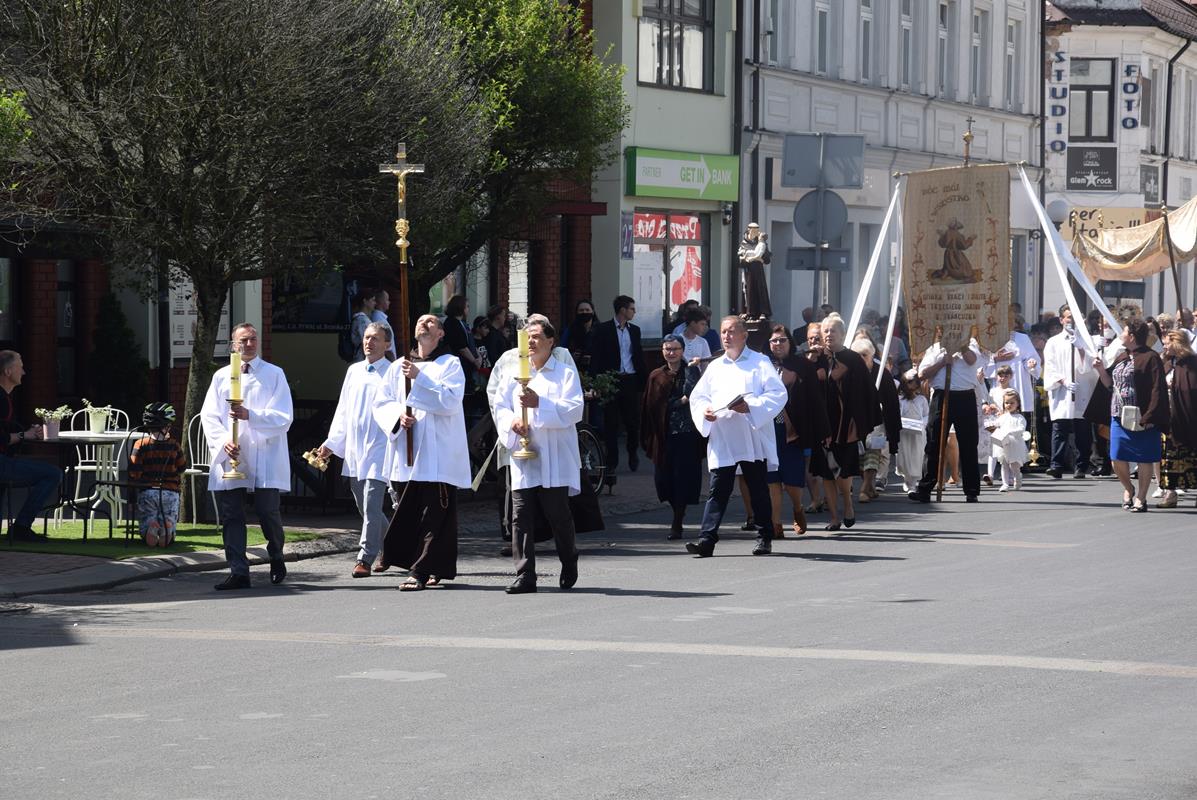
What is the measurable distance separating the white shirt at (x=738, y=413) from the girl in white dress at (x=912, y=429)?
604 cm

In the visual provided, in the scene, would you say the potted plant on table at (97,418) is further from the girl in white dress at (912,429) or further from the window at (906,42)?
the window at (906,42)

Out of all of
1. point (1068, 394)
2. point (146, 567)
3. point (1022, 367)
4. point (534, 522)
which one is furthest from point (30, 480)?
point (1022, 367)

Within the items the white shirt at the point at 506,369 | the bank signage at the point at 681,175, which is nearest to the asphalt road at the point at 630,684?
the white shirt at the point at 506,369

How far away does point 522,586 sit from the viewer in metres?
13.7

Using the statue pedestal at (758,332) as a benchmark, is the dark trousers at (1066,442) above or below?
below

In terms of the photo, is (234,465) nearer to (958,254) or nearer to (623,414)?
(958,254)

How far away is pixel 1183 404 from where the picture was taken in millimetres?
20906

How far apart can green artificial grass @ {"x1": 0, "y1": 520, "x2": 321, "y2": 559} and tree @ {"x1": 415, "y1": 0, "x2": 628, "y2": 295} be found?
475cm

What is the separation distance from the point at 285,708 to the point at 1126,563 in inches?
314

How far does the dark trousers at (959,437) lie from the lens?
2080 centimetres

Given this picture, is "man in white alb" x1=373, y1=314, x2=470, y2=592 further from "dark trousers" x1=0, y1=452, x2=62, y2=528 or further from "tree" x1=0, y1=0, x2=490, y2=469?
"dark trousers" x1=0, y1=452, x2=62, y2=528

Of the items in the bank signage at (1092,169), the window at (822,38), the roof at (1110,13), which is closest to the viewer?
the window at (822,38)

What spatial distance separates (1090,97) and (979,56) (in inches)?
385

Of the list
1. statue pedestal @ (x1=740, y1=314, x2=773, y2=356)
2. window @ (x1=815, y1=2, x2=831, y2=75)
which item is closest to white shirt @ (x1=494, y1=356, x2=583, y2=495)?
statue pedestal @ (x1=740, y1=314, x2=773, y2=356)
